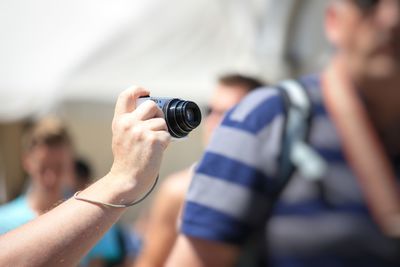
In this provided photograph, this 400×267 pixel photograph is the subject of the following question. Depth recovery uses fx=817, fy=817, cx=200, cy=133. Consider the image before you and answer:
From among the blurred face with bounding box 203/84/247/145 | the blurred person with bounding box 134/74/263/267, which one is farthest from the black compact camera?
the blurred face with bounding box 203/84/247/145

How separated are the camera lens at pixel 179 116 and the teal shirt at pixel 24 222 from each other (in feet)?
1.95

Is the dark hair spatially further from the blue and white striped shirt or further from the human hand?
the human hand

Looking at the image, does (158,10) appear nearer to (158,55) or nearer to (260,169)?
(158,55)

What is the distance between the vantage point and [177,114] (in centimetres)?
126

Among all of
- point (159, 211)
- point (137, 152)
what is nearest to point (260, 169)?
point (137, 152)

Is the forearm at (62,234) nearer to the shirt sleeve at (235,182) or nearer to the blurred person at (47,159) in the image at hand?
the shirt sleeve at (235,182)

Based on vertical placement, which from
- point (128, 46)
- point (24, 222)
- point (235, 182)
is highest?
point (235, 182)

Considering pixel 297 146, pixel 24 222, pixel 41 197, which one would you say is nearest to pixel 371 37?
pixel 297 146

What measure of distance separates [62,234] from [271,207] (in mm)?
679

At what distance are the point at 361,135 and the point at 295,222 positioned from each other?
0.27 metres

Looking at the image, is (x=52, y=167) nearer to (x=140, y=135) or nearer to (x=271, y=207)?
(x=271, y=207)

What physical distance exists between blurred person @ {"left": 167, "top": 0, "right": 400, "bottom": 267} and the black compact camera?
470 millimetres

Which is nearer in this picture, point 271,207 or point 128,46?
point 271,207

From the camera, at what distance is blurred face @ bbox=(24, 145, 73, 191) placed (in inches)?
132
